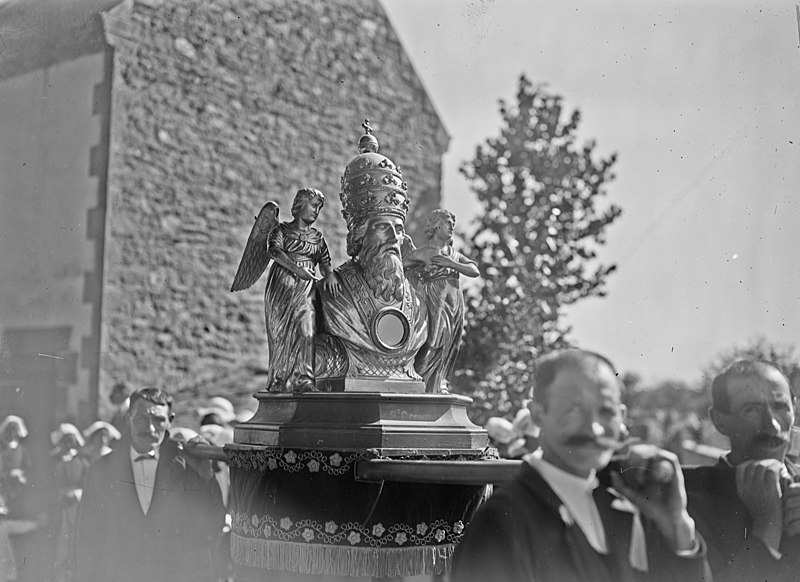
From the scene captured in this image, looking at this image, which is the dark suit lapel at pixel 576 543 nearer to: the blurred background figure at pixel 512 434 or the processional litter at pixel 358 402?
the processional litter at pixel 358 402

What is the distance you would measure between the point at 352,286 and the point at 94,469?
112cm

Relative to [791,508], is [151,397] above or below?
above

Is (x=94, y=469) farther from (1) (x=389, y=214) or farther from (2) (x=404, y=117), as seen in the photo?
(2) (x=404, y=117)

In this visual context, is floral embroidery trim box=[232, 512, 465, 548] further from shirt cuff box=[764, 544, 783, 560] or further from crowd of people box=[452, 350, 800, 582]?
shirt cuff box=[764, 544, 783, 560]

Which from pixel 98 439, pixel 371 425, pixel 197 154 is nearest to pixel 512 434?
pixel 98 439

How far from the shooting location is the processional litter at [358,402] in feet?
7.17

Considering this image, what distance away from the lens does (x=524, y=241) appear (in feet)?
19.0

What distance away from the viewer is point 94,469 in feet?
9.73

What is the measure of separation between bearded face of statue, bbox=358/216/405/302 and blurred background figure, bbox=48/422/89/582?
51.2 inches

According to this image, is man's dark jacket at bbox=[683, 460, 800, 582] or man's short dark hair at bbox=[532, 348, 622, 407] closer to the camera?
man's short dark hair at bbox=[532, 348, 622, 407]

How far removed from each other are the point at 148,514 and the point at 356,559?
0.94 meters

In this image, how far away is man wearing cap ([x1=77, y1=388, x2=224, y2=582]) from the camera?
111 inches

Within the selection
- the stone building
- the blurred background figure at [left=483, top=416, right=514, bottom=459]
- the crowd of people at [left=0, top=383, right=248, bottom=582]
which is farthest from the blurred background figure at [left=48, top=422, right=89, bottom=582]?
the blurred background figure at [left=483, top=416, right=514, bottom=459]

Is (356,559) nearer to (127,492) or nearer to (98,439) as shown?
→ (127,492)
